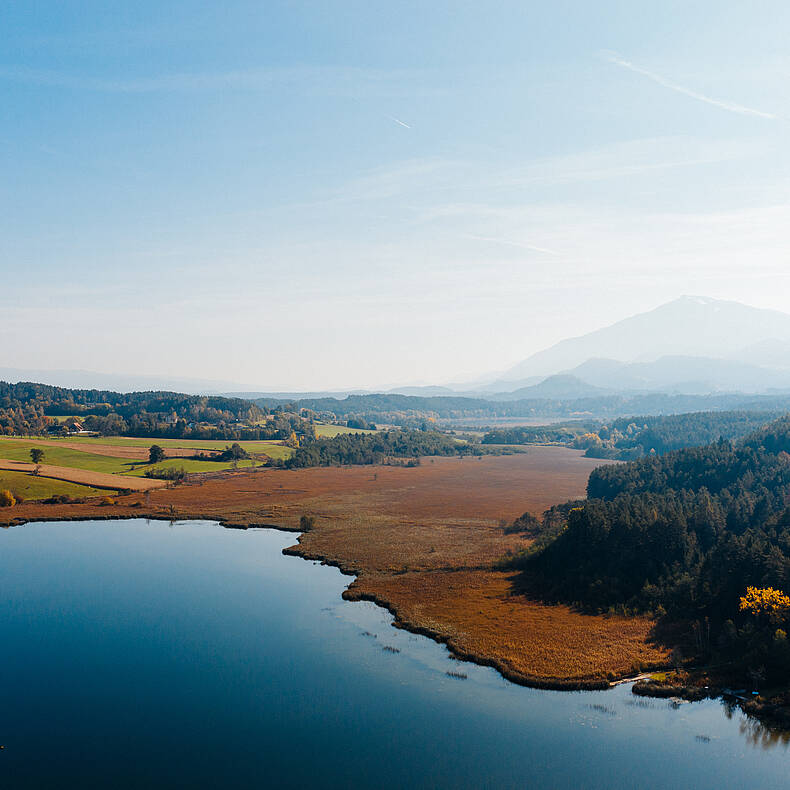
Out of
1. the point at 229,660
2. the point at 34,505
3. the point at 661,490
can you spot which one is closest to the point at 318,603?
the point at 229,660

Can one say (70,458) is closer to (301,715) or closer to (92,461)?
(92,461)

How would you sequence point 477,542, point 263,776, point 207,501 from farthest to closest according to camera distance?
1. point 207,501
2. point 477,542
3. point 263,776

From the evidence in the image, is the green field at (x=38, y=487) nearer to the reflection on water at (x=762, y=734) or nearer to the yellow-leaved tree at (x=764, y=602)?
the yellow-leaved tree at (x=764, y=602)

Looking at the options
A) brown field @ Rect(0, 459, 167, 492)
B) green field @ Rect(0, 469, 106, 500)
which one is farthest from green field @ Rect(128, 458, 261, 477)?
green field @ Rect(0, 469, 106, 500)

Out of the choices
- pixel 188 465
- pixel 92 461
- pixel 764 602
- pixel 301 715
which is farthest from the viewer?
pixel 188 465

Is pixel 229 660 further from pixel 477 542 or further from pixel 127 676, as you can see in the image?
pixel 477 542

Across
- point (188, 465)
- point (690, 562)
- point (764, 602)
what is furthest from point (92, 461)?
point (764, 602)
